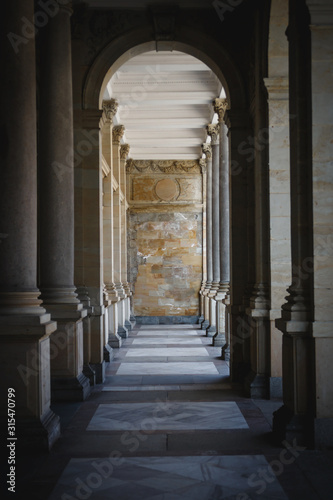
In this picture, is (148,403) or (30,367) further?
(148,403)

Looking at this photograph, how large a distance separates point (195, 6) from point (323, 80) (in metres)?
5.35

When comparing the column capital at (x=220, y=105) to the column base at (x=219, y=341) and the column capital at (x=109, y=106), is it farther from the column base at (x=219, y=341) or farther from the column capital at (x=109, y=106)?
the column base at (x=219, y=341)

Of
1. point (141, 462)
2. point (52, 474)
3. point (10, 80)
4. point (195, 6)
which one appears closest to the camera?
point (52, 474)

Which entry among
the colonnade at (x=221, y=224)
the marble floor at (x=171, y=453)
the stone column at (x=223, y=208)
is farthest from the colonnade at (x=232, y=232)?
the colonnade at (x=221, y=224)

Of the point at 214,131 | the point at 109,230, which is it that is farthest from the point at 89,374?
the point at 214,131

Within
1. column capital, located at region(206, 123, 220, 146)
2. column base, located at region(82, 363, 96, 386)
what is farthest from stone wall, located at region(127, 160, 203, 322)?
column base, located at region(82, 363, 96, 386)

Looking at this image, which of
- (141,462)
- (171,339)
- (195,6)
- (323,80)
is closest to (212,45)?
(195,6)

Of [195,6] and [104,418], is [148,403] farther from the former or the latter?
[195,6]

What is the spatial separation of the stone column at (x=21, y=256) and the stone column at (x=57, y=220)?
2.28 meters

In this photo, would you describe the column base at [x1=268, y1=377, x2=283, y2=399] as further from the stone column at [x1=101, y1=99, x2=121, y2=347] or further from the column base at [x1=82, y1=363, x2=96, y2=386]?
the stone column at [x1=101, y1=99, x2=121, y2=347]

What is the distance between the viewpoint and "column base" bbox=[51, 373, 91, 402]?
8.98 meters

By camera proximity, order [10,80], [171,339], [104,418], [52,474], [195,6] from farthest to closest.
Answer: [171,339] < [195,6] < [104,418] < [10,80] < [52,474]

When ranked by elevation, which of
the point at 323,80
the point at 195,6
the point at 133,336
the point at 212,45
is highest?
the point at 195,6

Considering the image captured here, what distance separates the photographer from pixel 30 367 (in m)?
6.16
